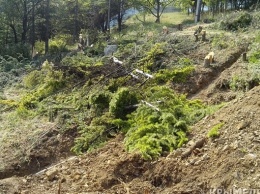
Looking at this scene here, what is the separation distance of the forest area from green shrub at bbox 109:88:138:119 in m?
0.03

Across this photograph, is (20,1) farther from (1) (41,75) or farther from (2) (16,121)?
(2) (16,121)

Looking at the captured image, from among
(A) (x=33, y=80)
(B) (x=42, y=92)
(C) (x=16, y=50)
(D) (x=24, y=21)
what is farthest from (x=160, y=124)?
(D) (x=24, y=21)

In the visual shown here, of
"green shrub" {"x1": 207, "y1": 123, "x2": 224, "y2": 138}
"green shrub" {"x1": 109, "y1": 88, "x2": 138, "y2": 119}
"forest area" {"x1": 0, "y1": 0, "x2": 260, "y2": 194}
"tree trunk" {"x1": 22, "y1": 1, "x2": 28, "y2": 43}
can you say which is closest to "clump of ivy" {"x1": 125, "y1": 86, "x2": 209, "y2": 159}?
"forest area" {"x1": 0, "y1": 0, "x2": 260, "y2": 194}

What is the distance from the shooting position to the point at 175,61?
505 inches

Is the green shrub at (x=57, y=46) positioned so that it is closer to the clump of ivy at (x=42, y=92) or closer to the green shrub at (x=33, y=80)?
the green shrub at (x=33, y=80)

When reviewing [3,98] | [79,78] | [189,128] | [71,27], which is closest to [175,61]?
[79,78]

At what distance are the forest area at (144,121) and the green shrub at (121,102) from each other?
3cm

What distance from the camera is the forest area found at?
6230 mm

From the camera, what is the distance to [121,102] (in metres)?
9.46

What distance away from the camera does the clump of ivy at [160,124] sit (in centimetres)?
727

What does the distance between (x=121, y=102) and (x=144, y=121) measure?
4.02 feet

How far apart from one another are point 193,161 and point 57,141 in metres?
4.08

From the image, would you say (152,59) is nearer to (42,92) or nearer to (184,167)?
(42,92)

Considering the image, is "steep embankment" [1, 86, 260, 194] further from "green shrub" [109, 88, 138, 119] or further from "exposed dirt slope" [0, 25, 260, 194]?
"green shrub" [109, 88, 138, 119]
